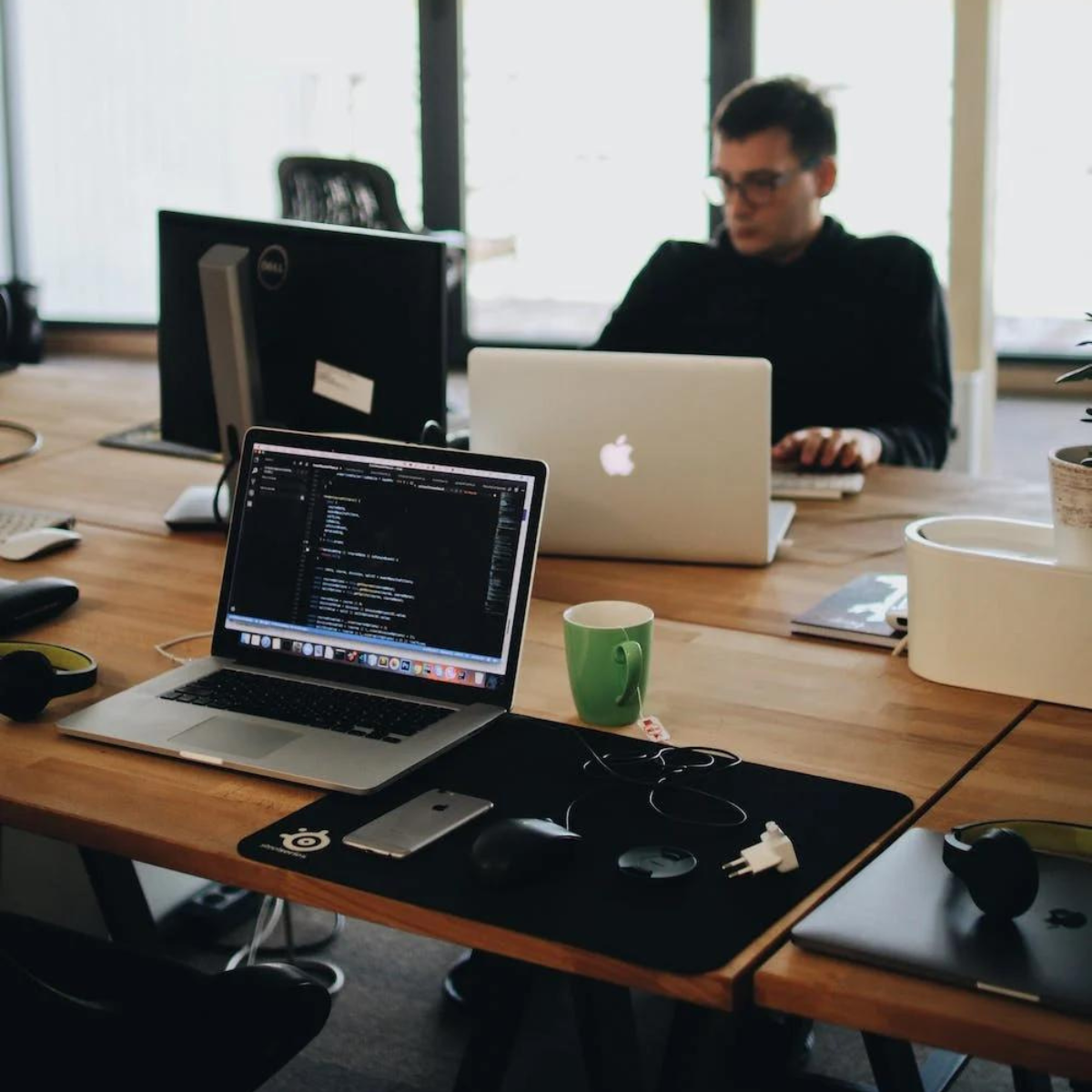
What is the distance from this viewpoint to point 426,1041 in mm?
2271

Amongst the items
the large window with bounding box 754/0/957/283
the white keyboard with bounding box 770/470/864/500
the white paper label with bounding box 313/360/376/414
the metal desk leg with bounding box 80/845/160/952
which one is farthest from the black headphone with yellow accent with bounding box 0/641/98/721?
the large window with bounding box 754/0/957/283

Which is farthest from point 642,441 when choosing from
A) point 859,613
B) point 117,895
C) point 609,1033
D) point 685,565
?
point 609,1033

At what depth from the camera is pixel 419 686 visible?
159 centimetres

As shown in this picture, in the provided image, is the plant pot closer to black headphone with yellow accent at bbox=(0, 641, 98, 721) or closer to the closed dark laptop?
the closed dark laptop

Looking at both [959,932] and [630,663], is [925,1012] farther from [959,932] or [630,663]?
[630,663]

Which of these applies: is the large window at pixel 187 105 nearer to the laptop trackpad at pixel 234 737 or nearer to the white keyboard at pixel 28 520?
the white keyboard at pixel 28 520

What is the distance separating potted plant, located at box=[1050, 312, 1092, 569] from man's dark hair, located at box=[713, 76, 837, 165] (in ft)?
4.59

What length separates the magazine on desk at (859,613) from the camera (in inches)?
71.8

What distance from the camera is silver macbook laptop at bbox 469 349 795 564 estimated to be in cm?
204

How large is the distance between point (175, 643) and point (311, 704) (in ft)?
1.06

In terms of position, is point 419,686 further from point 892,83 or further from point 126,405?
point 892,83

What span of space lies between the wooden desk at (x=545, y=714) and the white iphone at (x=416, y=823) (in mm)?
63

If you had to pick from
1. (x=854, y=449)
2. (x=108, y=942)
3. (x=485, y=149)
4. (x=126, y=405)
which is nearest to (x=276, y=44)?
(x=485, y=149)

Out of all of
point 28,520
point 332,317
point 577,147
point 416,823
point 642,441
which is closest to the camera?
point 416,823
